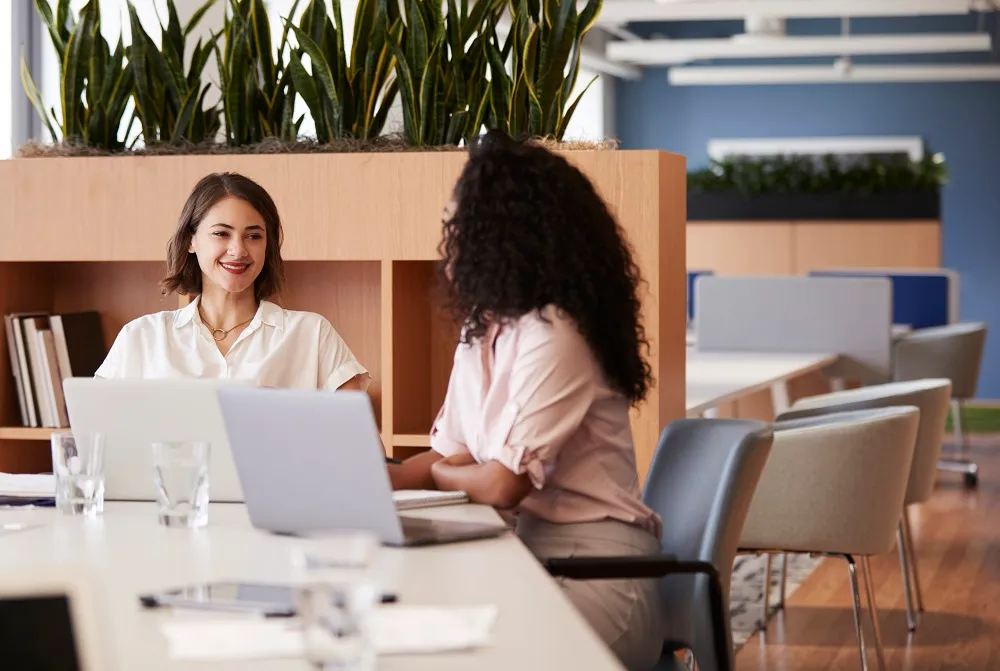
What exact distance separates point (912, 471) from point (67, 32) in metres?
2.67

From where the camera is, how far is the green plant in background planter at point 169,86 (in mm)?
3707

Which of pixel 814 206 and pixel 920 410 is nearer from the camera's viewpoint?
pixel 920 410

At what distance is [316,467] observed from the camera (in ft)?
6.01

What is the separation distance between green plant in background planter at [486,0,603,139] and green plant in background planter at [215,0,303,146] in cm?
58

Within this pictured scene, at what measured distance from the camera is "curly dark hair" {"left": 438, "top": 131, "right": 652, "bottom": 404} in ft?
7.28

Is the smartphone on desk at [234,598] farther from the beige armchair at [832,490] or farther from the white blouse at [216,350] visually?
the beige armchair at [832,490]

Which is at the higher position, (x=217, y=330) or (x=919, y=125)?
(x=919, y=125)

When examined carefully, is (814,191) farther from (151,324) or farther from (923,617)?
(151,324)

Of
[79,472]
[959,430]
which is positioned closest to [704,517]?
[79,472]

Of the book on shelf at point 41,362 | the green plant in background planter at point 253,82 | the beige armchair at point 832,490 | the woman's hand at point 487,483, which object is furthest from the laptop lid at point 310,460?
the book on shelf at point 41,362

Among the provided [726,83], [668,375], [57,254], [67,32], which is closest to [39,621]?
[668,375]

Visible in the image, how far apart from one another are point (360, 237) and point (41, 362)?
3.25 ft

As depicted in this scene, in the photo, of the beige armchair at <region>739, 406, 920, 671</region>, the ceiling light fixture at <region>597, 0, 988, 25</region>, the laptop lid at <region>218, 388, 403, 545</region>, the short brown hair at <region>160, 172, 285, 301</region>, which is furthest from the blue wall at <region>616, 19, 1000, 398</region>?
the laptop lid at <region>218, 388, 403, 545</region>

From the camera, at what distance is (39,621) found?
917 millimetres
